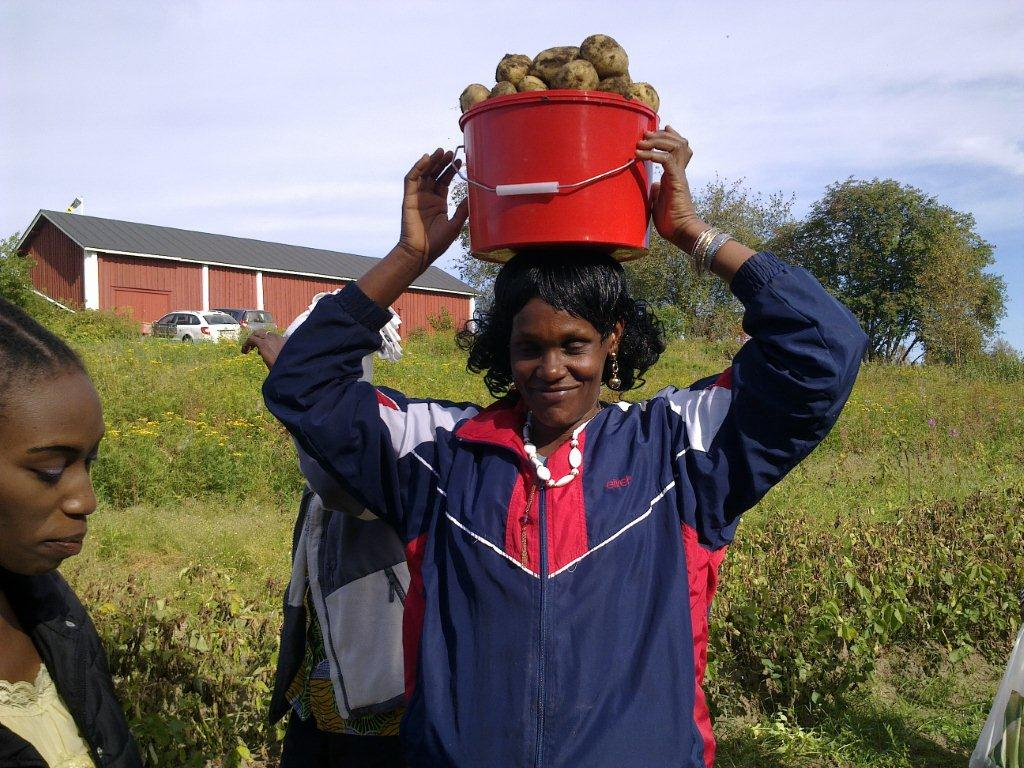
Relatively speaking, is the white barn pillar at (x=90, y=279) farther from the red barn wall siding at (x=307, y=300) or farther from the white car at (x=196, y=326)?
the white car at (x=196, y=326)

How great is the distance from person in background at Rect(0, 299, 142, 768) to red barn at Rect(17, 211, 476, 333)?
69.8 ft

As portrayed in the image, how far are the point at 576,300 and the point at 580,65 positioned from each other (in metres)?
0.46

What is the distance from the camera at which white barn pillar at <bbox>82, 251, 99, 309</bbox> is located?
23156 mm

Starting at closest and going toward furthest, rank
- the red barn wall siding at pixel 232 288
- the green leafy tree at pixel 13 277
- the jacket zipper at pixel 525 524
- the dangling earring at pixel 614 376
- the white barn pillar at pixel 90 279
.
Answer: the jacket zipper at pixel 525 524 → the dangling earring at pixel 614 376 → the green leafy tree at pixel 13 277 → the white barn pillar at pixel 90 279 → the red barn wall siding at pixel 232 288

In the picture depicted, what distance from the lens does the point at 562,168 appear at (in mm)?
1646

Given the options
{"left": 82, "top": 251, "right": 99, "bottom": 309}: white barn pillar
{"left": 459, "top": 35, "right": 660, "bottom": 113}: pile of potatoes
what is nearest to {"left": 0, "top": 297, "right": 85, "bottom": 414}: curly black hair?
{"left": 459, "top": 35, "right": 660, "bottom": 113}: pile of potatoes

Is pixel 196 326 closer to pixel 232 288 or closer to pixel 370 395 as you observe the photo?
pixel 232 288

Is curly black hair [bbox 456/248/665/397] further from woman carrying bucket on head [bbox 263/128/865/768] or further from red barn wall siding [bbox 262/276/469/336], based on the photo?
red barn wall siding [bbox 262/276/469/336]

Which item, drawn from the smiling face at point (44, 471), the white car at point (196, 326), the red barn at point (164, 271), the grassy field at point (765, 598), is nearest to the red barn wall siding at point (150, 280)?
the red barn at point (164, 271)

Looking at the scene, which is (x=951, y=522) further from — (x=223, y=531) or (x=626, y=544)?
(x=223, y=531)

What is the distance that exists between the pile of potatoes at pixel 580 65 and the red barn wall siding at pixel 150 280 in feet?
76.1

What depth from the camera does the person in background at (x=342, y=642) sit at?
1.99 metres

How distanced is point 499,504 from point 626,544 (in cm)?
24

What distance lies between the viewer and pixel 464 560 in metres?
1.54
